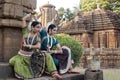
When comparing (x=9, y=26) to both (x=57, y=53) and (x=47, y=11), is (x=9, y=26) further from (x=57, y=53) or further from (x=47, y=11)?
(x=47, y=11)

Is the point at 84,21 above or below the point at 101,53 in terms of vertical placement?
above

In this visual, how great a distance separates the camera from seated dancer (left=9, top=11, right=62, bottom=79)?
15.4 ft

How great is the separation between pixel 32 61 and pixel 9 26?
3.93ft

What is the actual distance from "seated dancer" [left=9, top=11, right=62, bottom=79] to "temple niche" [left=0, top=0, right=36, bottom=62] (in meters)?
0.78

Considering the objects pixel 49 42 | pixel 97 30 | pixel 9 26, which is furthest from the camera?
pixel 97 30

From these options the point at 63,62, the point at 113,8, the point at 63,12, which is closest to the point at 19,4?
the point at 63,62

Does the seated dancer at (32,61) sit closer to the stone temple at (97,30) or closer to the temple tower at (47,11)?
the stone temple at (97,30)

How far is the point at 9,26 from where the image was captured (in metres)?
5.57

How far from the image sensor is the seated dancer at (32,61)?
470 centimetres

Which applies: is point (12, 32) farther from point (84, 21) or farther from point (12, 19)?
point (84, 21)

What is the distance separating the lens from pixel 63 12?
175 feet

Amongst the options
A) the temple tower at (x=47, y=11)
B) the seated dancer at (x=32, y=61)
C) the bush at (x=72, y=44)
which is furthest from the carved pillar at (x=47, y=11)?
the seated dancer at (x=32, y=61)

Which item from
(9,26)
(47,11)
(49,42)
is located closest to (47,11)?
(47,11)

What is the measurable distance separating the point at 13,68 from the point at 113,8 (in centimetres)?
2776
